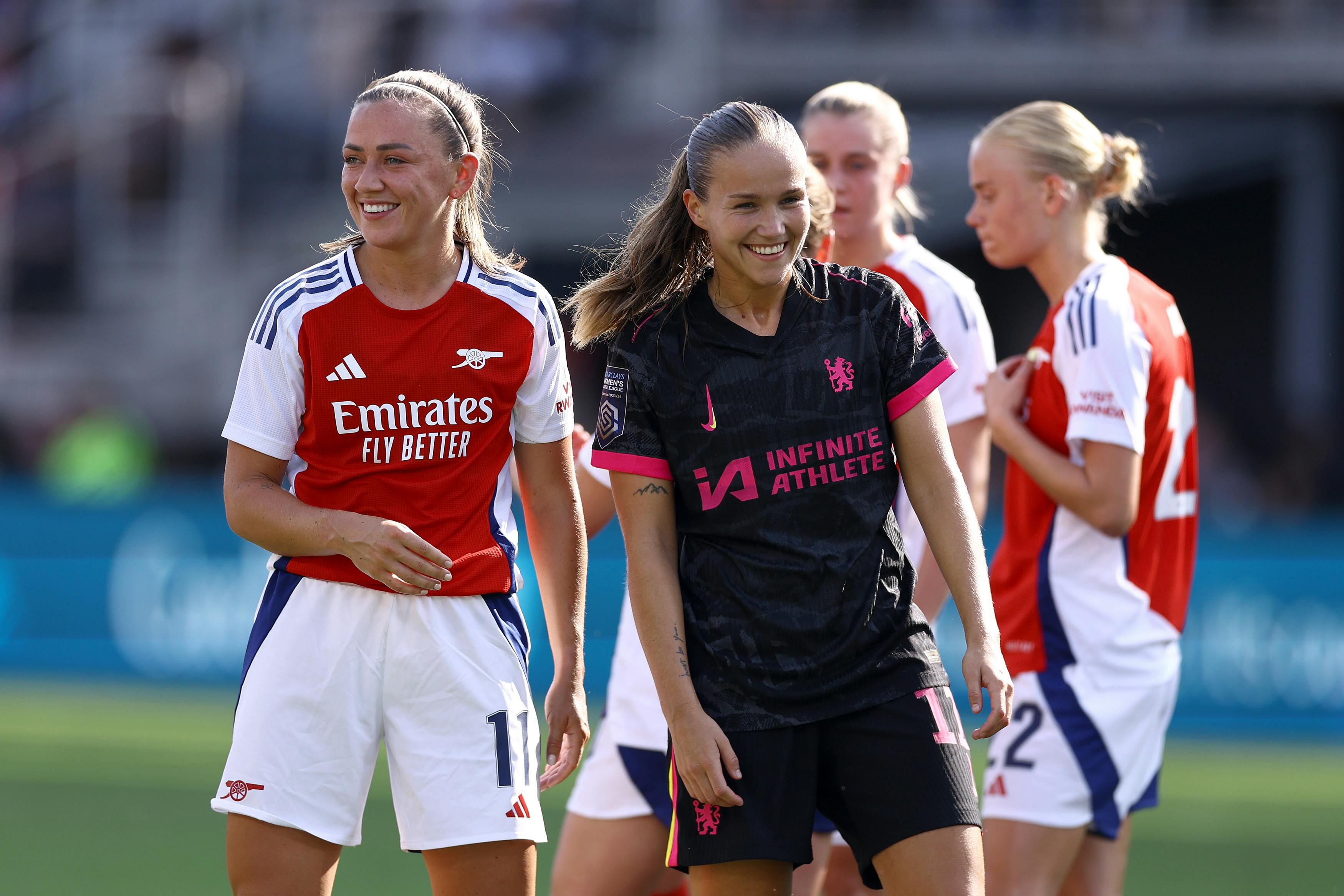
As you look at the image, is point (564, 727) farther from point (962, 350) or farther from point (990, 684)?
point (962, 350)

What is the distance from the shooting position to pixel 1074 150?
419 cm

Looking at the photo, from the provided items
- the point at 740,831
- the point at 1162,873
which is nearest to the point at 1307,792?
the point at 1162,873

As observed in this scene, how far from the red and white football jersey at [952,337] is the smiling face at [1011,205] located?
151 millimetres

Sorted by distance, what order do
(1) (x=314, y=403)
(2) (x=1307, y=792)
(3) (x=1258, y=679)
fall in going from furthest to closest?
(3) (x=1258, y=679)
(2) (x=1307, y=792)
(1) (x=314, y=403)

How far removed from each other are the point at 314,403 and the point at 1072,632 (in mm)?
2044

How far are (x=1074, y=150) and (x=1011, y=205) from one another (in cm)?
22

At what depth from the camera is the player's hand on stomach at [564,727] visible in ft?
11.2

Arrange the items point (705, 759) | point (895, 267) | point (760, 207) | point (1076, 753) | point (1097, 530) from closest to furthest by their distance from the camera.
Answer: point (705, 759) < point (760, 207) < point (1076, 753) < point (1097, 530) < point (895, 267)

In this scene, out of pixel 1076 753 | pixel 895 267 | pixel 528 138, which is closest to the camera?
pixel 1076 753

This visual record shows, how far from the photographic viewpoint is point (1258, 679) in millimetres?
9469

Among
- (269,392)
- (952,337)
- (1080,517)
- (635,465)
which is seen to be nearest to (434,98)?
(269,392)

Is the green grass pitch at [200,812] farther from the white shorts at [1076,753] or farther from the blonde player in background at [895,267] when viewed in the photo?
the blonde player in background at [895,267]

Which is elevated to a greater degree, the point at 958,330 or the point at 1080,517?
the point at 958,330

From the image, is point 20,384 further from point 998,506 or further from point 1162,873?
point 1162,873
